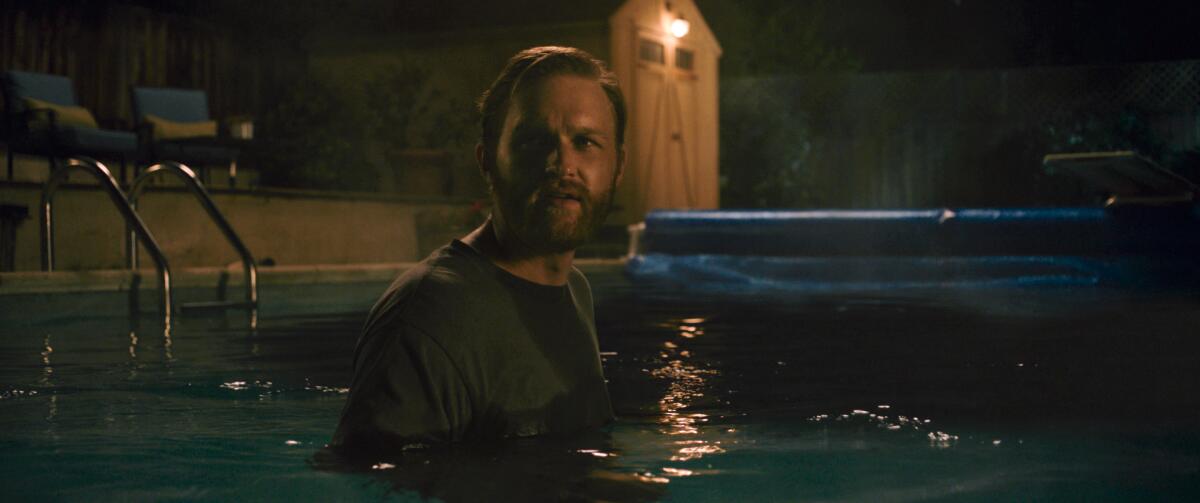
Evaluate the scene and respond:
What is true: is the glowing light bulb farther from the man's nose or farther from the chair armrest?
the man's nose

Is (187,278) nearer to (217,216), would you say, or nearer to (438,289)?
(217,216)

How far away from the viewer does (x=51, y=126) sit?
1147cm

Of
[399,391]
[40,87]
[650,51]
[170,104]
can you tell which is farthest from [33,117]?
[399,391]

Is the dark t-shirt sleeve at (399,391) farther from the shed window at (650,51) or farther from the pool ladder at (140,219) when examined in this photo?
the shed window at (650,51)

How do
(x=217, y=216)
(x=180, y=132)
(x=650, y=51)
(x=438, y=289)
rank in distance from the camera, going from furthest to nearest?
(x=650, y=51) < (x=180, y=132) < (x=217, y=216) < (x=438, y=289)

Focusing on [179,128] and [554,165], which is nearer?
[554,165]

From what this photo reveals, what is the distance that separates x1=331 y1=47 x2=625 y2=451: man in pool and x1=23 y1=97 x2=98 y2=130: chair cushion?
10.1 meters

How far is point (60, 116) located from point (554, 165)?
1080 cm

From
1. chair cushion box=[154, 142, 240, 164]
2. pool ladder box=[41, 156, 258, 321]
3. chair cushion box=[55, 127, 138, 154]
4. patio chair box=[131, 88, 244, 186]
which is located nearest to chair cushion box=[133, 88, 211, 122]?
patio chair box=[131, 88, 244, 186]

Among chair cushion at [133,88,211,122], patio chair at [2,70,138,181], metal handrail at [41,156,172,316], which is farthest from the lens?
chair cushion at [133,88,211,122]

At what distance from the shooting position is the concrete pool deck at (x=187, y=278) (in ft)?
23.9

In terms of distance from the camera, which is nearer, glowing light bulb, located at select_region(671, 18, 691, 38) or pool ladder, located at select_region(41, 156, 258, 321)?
pool ladder, located at select_region(41, 156, 258, 321)

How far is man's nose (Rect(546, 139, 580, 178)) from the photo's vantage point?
2.45m

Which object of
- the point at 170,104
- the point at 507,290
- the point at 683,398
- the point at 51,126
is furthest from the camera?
the point at 170,104
